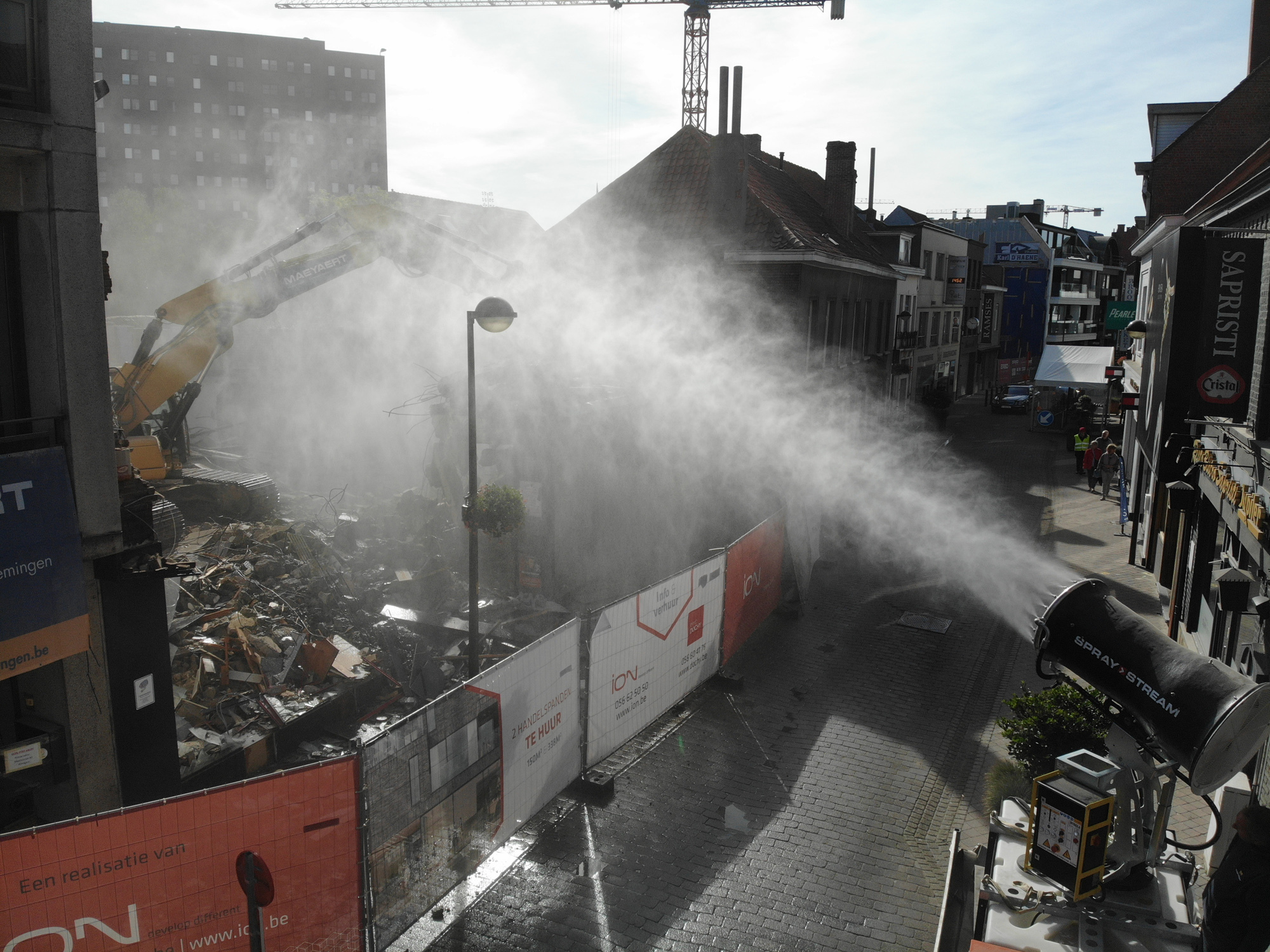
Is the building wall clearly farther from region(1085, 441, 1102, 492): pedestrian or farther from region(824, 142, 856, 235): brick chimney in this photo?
region(1085, 441, 1102, 492): pedestrian

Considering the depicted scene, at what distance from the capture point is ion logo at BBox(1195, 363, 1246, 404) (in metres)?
9.34

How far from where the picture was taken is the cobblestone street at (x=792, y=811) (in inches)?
267

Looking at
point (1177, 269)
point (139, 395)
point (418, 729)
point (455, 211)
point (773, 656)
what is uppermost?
point (455, 211)

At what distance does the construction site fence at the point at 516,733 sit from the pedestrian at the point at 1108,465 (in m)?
16.7

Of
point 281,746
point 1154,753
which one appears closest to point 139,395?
point 281,746

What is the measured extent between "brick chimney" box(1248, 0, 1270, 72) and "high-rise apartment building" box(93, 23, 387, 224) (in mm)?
64801

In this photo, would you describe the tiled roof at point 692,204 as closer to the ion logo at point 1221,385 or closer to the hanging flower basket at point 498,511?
the hanging flower basket at point 498,511

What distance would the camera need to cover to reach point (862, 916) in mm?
6926

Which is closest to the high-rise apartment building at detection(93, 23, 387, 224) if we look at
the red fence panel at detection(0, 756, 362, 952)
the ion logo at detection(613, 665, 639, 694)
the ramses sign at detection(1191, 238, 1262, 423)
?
the ion logo at detection(613, 665, 639, 694)

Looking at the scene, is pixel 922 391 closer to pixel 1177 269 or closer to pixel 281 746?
pixel 1177 269

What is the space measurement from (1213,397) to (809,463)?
870cm

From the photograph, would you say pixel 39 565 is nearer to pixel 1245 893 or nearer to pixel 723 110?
pixel 1245 893

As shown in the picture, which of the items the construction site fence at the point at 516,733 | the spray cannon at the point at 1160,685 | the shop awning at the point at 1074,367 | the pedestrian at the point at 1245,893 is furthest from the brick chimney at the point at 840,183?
the pedestrian at the point at 1245,893

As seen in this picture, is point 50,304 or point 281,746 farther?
point 281,746
